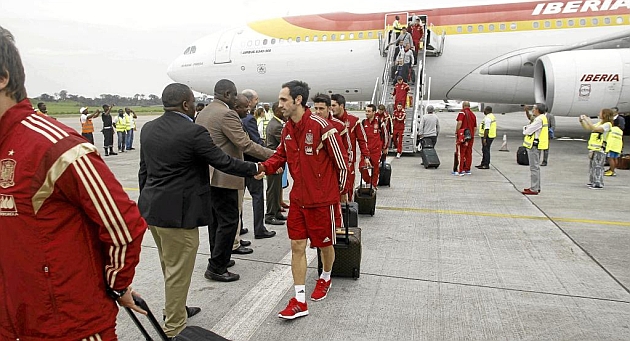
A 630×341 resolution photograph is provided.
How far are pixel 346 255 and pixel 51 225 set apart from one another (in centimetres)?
301

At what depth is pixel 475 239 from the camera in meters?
5.50

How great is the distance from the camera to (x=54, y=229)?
159 cm

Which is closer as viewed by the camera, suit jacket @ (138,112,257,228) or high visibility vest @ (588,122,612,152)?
suit jacket @ (138,112,257,228)

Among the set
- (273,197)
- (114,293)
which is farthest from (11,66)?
(273,197)

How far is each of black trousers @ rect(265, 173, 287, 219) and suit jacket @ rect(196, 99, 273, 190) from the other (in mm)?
2080

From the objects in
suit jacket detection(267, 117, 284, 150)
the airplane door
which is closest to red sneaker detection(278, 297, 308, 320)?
suit jacket detection(267, 117, 284, 150)

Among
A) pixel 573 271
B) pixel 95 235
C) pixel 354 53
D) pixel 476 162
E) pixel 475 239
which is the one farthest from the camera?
pixel 354 53

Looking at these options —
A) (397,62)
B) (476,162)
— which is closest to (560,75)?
(476,162)

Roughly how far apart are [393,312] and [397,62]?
12.5 m

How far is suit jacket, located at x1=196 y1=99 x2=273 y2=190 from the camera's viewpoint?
4117mm

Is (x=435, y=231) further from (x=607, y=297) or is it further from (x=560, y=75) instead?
(x=560, y=75)

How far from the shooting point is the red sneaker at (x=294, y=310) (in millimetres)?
3441

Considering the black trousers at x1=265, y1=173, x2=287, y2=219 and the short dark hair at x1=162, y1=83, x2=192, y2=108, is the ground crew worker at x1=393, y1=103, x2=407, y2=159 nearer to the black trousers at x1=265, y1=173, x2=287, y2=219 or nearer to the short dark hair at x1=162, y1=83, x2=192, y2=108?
the black trousers at x1=265, y1=173, x2=287, y2=219

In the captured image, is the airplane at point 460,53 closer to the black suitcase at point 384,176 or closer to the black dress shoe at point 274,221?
the black suitcase at point 384,176
